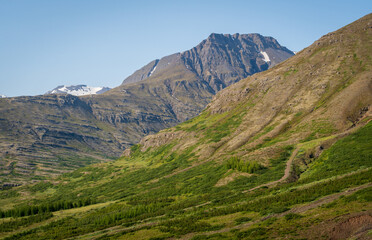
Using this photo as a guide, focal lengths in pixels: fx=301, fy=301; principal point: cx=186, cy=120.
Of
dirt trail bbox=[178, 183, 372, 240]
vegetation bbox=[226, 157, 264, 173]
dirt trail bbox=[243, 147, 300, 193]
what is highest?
dirt trail bbox=[178, 183, 372, 240]

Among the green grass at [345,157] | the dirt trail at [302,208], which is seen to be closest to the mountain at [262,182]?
the dirt trail at [302,208]

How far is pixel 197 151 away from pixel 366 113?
89674 millimetres

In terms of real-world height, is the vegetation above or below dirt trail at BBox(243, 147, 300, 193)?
above

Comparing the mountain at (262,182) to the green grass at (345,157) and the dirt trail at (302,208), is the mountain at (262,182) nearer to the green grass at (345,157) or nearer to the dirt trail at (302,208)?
the dirt trail at (302,208)

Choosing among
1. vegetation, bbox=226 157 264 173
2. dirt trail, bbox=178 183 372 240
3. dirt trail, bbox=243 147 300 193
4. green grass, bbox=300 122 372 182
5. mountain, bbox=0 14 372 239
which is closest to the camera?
mountain, bbox=0 14 372 239

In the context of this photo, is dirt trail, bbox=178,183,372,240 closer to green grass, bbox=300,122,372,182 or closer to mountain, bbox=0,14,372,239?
mountain, bbox=0,14,372,239

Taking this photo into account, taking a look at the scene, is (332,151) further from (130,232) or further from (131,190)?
(131,190)

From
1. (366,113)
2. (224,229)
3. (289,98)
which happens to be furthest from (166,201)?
(289,98)

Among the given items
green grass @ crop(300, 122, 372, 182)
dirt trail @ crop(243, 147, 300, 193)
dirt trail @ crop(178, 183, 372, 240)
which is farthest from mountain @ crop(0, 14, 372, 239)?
green grass @ crop(300, 122, 372, 182)

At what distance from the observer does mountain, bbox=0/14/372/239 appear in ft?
188

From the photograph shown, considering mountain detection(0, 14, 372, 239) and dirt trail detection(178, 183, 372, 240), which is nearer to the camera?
mountain detection(0, 14, 372, 239)

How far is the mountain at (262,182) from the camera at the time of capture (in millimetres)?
57375

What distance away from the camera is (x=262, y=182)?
106 meters

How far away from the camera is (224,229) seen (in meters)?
60.1
